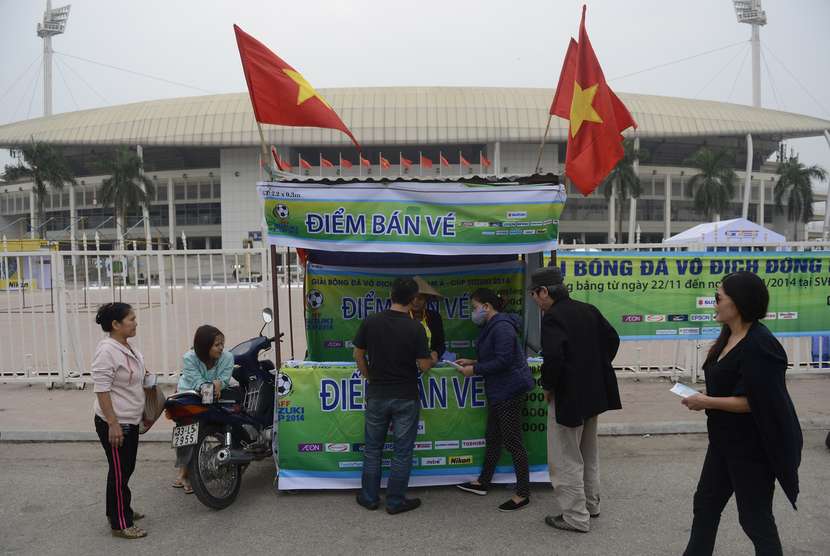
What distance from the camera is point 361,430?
4836mm

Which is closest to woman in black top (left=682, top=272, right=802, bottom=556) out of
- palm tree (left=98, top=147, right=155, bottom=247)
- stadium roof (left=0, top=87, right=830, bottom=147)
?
stadium roof (left=0, top=87, right=830, bottom=147)

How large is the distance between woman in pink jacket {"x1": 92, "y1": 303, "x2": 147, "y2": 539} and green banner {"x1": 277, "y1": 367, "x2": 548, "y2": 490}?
1147 millimetres

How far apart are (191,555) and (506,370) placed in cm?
245

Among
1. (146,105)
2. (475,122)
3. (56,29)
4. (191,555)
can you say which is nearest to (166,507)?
(191,555)

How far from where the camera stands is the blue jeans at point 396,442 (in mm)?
4363

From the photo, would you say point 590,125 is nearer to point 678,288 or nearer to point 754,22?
point 678,288

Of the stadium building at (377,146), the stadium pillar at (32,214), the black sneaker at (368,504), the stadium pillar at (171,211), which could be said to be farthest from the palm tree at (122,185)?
the black sneaker at (368,504)

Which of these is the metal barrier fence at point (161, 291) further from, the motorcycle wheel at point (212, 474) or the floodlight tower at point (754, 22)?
the floodlight tower at point (754, 22)

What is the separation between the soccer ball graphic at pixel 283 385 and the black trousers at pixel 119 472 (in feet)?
3.71

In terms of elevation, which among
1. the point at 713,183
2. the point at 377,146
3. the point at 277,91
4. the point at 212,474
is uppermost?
the point at 377,146

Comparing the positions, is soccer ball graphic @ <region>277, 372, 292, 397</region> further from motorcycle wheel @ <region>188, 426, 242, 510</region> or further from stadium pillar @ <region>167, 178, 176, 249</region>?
stadium pillar @ <region>167, 178, 176, 249</region>

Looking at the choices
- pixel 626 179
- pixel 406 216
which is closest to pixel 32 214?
pixel 626 179

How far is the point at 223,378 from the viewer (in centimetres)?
460

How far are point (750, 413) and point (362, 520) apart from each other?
8.75 ft
